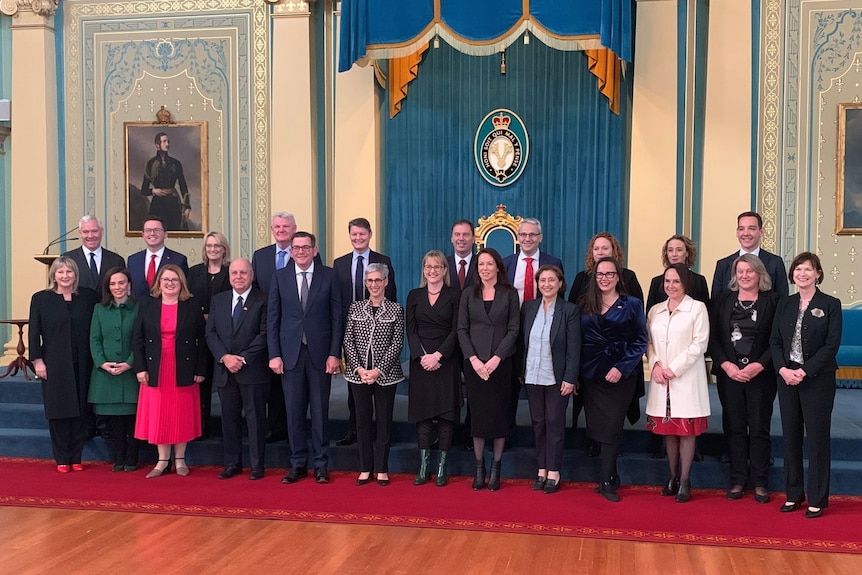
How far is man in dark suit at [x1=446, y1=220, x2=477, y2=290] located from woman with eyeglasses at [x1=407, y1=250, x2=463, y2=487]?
0.19 meters

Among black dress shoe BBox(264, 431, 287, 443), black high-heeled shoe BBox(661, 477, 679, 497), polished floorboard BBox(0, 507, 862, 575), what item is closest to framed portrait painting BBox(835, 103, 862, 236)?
black high-heeled shoe BBox(661, 477, 679, 497)

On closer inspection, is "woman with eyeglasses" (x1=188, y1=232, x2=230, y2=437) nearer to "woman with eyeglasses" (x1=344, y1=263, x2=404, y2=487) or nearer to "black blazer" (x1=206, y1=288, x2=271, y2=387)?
"black blazer" (x1=206, y1=288, x2=271, y2=387)

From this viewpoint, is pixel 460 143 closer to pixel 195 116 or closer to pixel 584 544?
pixel 195 116

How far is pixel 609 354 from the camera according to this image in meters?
5.31

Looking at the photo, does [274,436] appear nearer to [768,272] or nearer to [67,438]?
[67,438]

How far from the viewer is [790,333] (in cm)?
495

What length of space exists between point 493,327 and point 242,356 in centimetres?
160

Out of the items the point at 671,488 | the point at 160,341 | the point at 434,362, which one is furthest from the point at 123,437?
the point at 671,488

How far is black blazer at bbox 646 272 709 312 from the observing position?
5.50 meters

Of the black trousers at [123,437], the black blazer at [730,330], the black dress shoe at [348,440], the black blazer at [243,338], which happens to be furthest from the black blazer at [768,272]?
the black trousers at [123,437]

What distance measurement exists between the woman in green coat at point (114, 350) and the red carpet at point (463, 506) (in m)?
0.46

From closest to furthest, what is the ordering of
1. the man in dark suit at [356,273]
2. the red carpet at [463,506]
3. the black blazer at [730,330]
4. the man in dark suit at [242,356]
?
the red carpet at [463,506]
the black blazer at [730,330]
the man in dark suit at [242,356]
the man in dark suit at [356,273]

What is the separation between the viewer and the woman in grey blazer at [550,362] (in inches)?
211

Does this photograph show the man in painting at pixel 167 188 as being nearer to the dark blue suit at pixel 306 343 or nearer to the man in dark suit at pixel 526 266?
the dark blue suit at pixel 306 343
